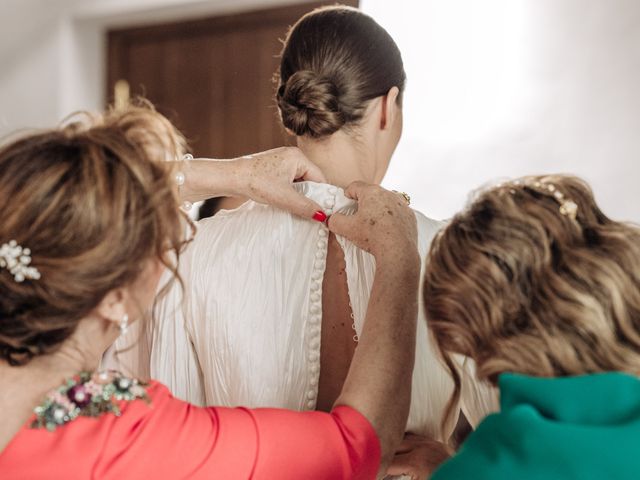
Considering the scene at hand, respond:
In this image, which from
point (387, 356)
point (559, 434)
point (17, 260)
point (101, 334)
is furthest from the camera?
point (387, 356)

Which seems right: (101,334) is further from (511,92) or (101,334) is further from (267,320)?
(511,92)

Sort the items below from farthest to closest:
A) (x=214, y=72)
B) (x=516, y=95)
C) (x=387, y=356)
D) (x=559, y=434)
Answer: (x=214, y=72)
(x=516, y=95)
(x=387, y=356)
(x=559, y=434)

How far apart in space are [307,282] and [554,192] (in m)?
0.49

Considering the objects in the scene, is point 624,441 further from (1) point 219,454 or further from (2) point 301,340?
(2) point 301,340

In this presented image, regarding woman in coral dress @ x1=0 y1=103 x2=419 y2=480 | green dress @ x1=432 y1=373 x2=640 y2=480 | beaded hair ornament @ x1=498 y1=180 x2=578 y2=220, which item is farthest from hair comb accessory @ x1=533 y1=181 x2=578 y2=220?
woman in coral dress @ x1=0 y1=103 x2=419 y2=480

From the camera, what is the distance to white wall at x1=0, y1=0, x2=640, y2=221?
2.62m

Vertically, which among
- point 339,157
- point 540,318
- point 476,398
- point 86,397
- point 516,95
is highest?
point 516,95

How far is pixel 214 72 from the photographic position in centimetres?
345

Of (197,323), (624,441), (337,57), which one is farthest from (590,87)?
(624,441)

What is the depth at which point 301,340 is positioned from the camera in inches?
49.3

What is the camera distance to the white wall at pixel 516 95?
8.59 feet

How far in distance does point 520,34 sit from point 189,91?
1496 mm

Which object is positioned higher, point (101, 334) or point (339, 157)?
point (339, 157)

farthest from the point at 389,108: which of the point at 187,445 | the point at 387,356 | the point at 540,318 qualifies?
the point at 187,445
